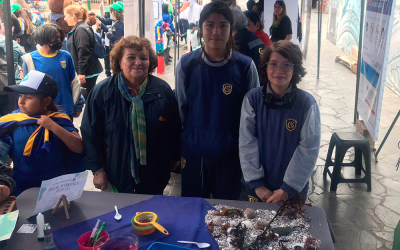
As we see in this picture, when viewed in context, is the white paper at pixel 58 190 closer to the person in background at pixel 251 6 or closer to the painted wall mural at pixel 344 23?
the person in background at pixel 251 6

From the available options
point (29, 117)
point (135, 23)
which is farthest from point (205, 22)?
point (135, 23)

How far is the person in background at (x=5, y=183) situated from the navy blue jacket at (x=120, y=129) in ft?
1.61

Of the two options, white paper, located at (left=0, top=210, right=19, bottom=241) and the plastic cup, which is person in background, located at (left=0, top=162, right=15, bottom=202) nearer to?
white paper, located at (left=0, top=210, right=19, bottom=241)

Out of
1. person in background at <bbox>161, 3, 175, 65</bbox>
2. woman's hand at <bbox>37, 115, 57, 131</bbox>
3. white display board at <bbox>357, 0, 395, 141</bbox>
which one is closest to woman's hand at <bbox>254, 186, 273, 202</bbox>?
woman's hand at <bbox>37, 115, 57, 131</bbox>

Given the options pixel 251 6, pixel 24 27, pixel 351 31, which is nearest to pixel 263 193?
pixel 251 6

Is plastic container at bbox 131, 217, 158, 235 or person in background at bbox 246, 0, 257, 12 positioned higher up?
person in background at bbox 246, 0, 257, 12

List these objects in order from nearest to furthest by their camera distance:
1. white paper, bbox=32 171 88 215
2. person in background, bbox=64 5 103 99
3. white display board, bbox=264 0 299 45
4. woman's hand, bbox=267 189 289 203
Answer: white paper, bbox=32 171 88 215
woman's hand, bbox=267 189 289 203
person in background, bbox=64 5 103 99
white display board, bbox=264 0 299 45

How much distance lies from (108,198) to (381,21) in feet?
10.8

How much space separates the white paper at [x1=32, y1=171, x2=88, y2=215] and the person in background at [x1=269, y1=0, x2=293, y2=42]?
521 centimetres

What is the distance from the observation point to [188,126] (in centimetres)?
242

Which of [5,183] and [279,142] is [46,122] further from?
[279,142]

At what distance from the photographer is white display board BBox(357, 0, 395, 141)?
11.7 ft

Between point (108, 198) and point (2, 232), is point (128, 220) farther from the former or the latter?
point (2, 232)

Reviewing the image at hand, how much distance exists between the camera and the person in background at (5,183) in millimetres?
1739
